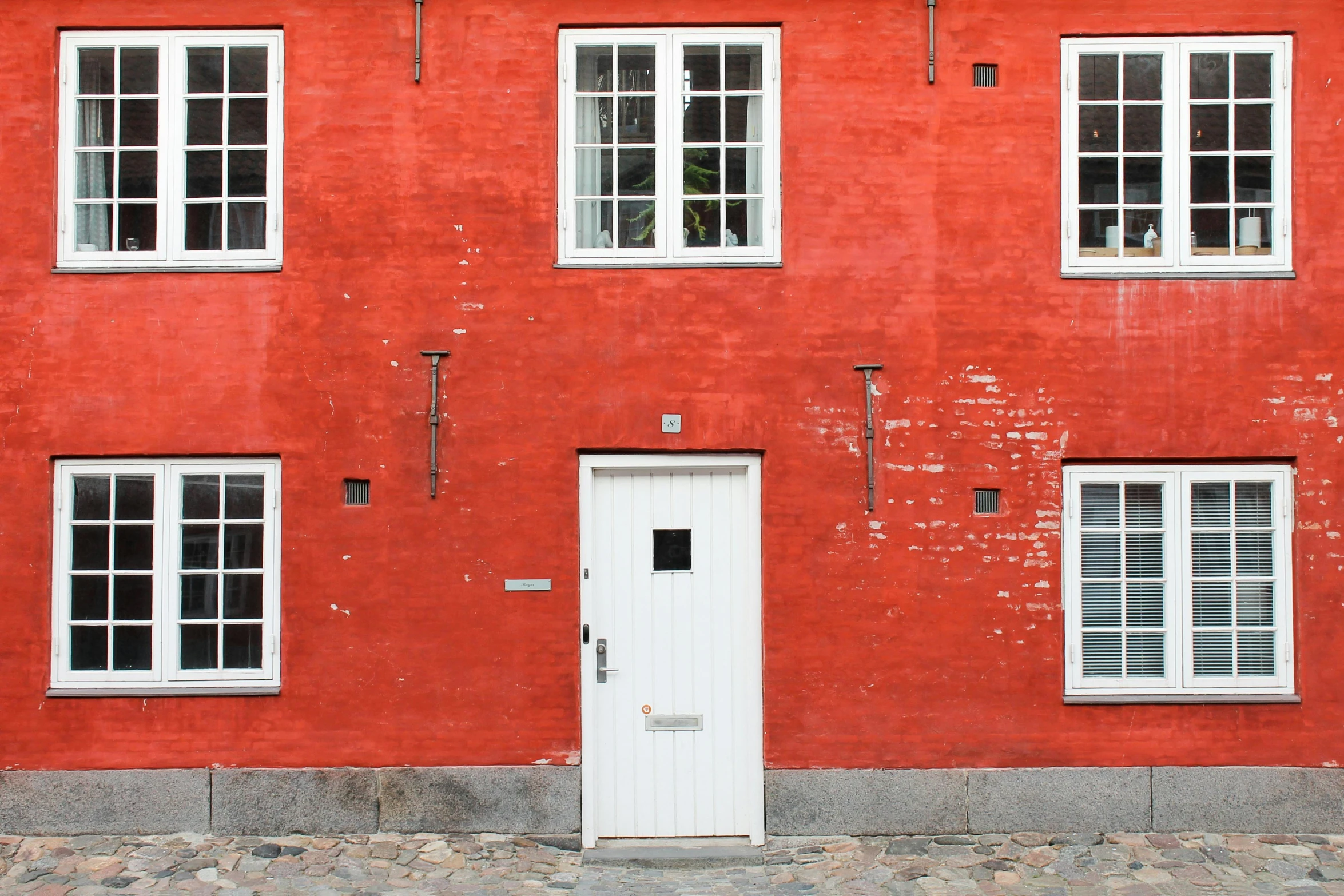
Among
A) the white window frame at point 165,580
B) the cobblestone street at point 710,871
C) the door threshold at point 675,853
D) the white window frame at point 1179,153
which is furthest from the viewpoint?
the white window frame at point 1179,153

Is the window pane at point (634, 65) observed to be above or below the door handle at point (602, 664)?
above

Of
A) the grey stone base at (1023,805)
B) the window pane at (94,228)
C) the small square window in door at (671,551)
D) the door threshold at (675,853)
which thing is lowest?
the door threshold at (675,853)

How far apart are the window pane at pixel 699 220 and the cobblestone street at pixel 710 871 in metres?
3.84

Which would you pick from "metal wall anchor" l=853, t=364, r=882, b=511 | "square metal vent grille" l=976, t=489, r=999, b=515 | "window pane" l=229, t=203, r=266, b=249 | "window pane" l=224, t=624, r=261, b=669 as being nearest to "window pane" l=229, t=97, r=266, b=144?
"window pane" l=229, t=203, r=266, b=249

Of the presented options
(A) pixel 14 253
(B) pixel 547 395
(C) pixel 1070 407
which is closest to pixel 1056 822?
(C) pixel 1070 407

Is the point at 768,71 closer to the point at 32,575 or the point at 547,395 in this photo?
the point at 547,395

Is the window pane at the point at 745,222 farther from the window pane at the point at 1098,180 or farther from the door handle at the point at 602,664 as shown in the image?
the door handle at the point at 602,664

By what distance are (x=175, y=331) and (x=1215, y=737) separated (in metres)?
7.02

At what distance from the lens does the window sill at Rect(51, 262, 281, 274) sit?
24.2ft

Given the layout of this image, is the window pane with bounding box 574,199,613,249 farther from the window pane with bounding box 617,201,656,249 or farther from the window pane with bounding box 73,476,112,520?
the window pane with bounding box 73,476,112,520

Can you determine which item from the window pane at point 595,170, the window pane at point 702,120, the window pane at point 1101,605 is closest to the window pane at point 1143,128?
the window pane at point 702,120

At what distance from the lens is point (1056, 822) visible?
7.29m

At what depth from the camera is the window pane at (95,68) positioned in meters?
7.54

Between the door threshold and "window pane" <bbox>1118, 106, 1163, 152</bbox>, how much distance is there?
16.7 feet
